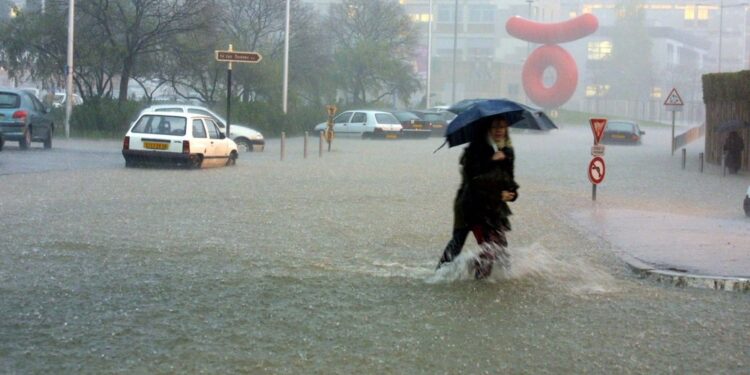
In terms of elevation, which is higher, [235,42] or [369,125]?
[235,42]

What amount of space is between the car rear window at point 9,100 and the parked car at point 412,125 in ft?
87.8

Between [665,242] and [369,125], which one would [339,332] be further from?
[369,125]

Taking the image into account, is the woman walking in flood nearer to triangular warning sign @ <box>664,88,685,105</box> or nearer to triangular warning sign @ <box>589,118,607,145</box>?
triangular warning sign @ <box>589,118,607,145</box>

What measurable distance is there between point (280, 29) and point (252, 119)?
16.7 meters

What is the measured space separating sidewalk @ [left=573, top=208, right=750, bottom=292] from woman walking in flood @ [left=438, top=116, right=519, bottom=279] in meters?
1.97

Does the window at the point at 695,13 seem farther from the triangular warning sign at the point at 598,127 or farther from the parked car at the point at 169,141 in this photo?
the triangular warning sign at the point at 598,127

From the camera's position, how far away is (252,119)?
49.3 metres

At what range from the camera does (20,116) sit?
3056 centimetres

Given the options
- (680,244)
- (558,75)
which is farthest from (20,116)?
(558,75)

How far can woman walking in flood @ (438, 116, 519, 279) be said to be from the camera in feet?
32.2

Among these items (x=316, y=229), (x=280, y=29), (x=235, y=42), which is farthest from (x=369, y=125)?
(x=316, y=229)

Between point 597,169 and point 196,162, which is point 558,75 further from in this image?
point 597,169

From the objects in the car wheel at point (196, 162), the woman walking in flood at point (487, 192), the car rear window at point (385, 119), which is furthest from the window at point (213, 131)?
the car rear window at point (385, 119)

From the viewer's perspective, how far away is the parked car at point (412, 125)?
55.6 metres
